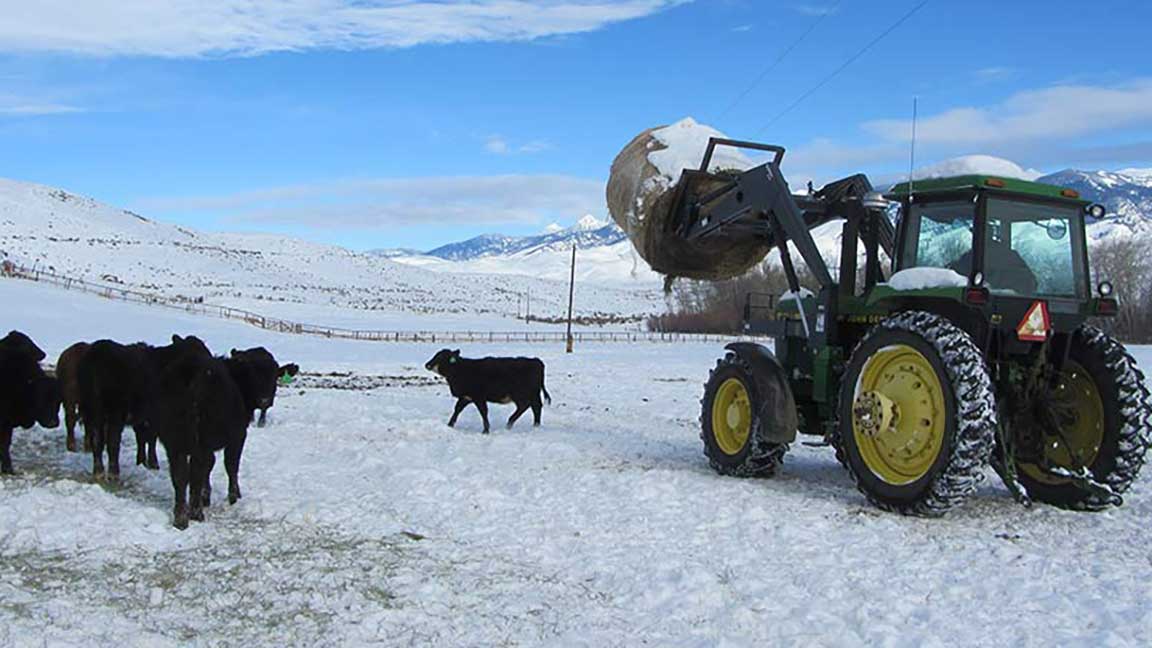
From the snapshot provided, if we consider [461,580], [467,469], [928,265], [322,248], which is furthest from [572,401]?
[322,248]

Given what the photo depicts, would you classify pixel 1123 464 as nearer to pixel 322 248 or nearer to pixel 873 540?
pixel 873 540

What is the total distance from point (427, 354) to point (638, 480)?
35113 millimetres

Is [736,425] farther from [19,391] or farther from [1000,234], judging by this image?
[19,391]

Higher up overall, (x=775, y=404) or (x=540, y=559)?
(x=775, y=404)

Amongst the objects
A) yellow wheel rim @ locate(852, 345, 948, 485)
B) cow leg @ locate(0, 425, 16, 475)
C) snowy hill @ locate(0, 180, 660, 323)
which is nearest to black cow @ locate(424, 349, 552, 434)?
cow leg @ locate(0, 425, 16, 475)

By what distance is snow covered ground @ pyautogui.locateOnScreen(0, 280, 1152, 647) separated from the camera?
5.59 meters

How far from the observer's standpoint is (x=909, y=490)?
827cm

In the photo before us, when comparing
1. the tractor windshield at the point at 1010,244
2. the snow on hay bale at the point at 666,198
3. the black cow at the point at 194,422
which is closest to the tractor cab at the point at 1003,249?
the tractor windshield at the point at 1010,244

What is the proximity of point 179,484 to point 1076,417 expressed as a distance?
26.4ft

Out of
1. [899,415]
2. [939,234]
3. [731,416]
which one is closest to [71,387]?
[731,416]

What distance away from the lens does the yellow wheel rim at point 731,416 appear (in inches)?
427

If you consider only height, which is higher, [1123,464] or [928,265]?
[928,265]

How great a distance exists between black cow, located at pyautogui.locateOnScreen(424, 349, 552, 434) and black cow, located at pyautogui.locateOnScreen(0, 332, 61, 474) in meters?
6.17

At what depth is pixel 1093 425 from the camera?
29.3 feet
